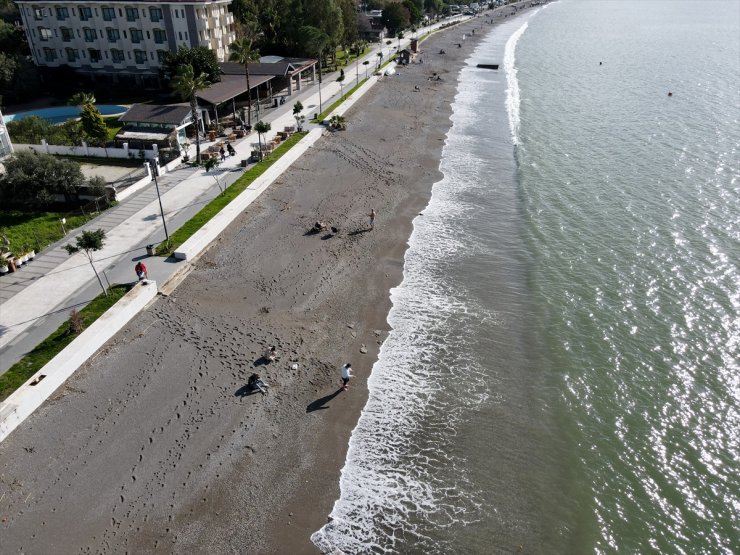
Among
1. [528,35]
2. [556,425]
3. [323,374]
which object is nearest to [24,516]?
[323,374]

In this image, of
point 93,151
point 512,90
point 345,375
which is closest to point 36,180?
point 93,151

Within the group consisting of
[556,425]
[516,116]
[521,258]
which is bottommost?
[556,425]

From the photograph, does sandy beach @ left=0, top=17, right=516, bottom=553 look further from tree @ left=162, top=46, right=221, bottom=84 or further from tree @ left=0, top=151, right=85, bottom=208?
tree @ left=162, top=46, right=221, bottom=84

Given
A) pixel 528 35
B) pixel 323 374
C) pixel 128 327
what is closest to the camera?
pixel 323 374

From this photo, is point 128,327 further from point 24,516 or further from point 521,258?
point 521,258

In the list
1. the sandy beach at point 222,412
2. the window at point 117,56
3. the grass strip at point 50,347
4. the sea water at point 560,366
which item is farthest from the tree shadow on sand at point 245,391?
the window at point 117,56

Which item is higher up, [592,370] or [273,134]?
[273,134]
